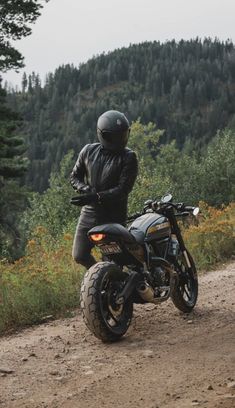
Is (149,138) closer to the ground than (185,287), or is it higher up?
higher up

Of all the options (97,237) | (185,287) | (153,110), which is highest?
(153,110)

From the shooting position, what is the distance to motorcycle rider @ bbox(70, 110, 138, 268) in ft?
19.9

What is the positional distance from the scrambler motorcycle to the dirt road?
0.25 meters

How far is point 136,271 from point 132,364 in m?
1.25

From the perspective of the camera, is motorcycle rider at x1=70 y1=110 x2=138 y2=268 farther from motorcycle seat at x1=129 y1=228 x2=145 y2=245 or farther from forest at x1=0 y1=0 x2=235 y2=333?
forest at x1=0 y1=0 x2=235 y2=333

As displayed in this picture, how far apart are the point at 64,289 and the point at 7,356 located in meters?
1.93

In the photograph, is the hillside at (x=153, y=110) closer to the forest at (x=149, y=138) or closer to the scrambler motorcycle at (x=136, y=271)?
the forest at (x=149, y=138)

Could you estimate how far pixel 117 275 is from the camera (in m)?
5.69

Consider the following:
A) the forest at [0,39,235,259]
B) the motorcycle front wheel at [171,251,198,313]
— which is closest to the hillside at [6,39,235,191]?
the forest at [0,39,235,259]

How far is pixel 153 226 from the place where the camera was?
6312 millimetres

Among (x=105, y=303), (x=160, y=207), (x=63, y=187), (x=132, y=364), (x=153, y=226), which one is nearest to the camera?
(x=132, y=364)

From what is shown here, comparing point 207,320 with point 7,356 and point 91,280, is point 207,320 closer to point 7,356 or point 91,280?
point 91,280

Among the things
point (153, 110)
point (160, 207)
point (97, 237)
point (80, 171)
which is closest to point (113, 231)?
point (97, 237)

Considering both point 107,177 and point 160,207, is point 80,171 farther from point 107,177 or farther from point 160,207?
point 160,207
